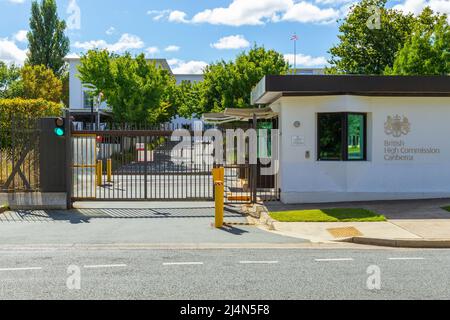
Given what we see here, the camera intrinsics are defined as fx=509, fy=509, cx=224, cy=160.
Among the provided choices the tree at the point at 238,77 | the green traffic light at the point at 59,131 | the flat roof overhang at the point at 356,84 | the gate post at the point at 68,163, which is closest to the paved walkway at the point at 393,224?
the flat roof overhang at the point at 356,84

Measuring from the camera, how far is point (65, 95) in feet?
219

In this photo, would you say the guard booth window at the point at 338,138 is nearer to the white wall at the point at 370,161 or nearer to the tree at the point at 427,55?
the white wall at the point at 370,161

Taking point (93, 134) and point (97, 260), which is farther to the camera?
point (93, 134)

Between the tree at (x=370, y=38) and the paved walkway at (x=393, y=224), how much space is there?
83.2 feet

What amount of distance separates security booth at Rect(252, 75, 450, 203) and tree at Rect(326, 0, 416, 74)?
22997mm

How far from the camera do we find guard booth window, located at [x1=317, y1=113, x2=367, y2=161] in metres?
14.9

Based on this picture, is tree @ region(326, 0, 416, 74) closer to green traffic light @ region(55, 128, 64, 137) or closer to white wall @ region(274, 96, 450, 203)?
white wall @ region(274, 96, 450, 203)

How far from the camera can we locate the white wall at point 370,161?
14875 millimetres

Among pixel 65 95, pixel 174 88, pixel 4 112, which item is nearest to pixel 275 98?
pixel 4 112

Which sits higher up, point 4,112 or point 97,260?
point 4,112

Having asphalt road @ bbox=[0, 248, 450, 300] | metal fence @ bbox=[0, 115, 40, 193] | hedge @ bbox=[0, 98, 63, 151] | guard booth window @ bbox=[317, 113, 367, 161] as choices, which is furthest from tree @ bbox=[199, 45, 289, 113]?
asphalt road @ bbox=[0, 248, 450, 300]

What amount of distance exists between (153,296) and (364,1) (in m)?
36.7

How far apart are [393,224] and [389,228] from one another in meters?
0.52
